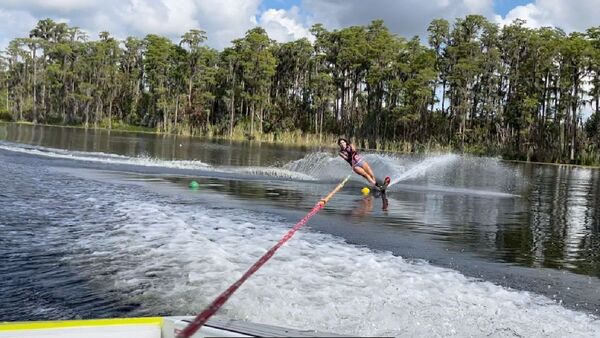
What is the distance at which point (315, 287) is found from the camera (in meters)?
5.88

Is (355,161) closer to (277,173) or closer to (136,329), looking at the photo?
(277,173)

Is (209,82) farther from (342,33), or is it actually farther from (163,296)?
(163,296)

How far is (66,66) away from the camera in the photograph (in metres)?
82.5

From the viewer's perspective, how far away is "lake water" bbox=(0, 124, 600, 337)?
5027 mm

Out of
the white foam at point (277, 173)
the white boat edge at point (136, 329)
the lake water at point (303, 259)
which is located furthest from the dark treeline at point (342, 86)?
the white boat edge at point (136, 329)

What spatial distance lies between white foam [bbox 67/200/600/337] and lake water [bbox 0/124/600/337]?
22 mm

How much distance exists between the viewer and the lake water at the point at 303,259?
16.5 ft

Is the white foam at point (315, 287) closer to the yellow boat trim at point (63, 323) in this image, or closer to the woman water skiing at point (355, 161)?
the yellow boat trim at point (63, 323)

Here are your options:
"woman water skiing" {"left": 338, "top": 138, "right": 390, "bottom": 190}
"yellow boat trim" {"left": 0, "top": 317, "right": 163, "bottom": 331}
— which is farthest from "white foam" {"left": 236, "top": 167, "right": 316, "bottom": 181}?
"yellow boat trim" {"left": 0, "top": 317, "right": 163, "bottom": 331}

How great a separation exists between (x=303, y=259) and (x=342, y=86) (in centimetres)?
6292

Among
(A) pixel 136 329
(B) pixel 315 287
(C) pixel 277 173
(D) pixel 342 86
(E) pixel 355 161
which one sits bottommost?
(B) pixel 315 287

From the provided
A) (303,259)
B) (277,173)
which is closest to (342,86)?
(277,173)

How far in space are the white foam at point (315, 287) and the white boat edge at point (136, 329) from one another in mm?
1701

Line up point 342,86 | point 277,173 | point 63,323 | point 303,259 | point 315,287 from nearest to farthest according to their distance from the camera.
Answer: point 63,323 → point 315,287 → point 303,259 → point 277,173 → point 342,86
